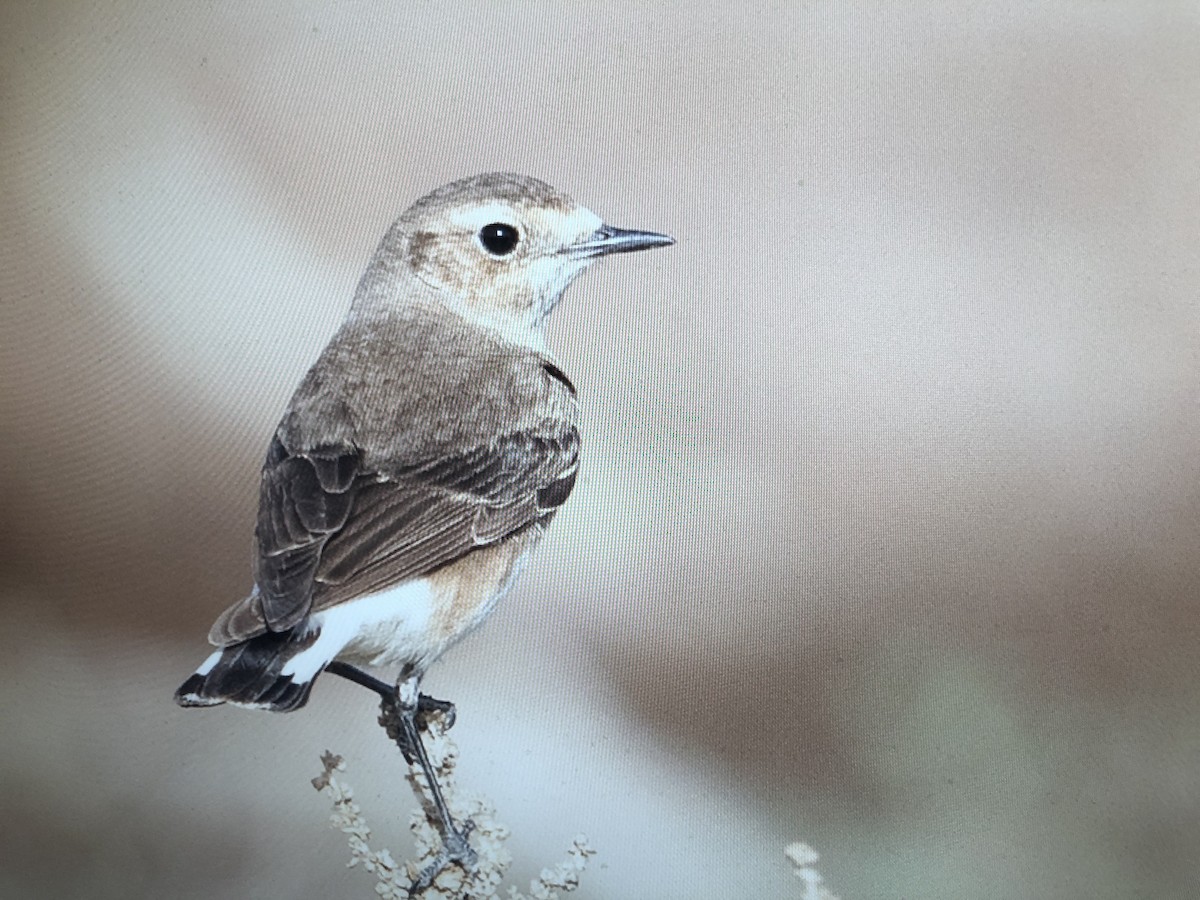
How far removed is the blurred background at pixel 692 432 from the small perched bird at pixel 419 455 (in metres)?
0.04

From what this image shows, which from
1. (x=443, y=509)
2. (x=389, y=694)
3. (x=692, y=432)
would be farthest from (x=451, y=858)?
(x=692, y=432)

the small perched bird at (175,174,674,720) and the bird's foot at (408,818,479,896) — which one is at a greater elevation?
the small perched bird at (175,174,674,720)

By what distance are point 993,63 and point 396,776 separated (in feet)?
3.72

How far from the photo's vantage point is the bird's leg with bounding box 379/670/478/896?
1.20 meters

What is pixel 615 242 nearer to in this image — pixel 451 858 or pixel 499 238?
pixel 499 238

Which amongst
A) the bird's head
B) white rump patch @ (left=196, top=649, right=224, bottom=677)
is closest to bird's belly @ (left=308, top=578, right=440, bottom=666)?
white rump patch @ (left=196, top=649, right=224, bottom=677)

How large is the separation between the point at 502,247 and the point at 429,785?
0.64m

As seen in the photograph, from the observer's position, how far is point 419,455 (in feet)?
3.70

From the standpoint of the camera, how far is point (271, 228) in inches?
49.6

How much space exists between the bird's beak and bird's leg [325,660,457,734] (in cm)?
55

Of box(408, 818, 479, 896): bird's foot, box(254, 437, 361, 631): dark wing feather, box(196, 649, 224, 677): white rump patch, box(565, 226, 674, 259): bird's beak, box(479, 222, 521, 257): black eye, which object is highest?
box(565, 226, 674, 259): bird's beak

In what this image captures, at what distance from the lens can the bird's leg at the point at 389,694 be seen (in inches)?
45.8

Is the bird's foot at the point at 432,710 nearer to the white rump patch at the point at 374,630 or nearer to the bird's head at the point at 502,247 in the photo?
the white rump patch at the point at 374,630

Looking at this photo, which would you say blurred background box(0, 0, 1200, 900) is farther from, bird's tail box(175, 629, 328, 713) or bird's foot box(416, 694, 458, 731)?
bird's tail box(175, 629, 328, 713)
